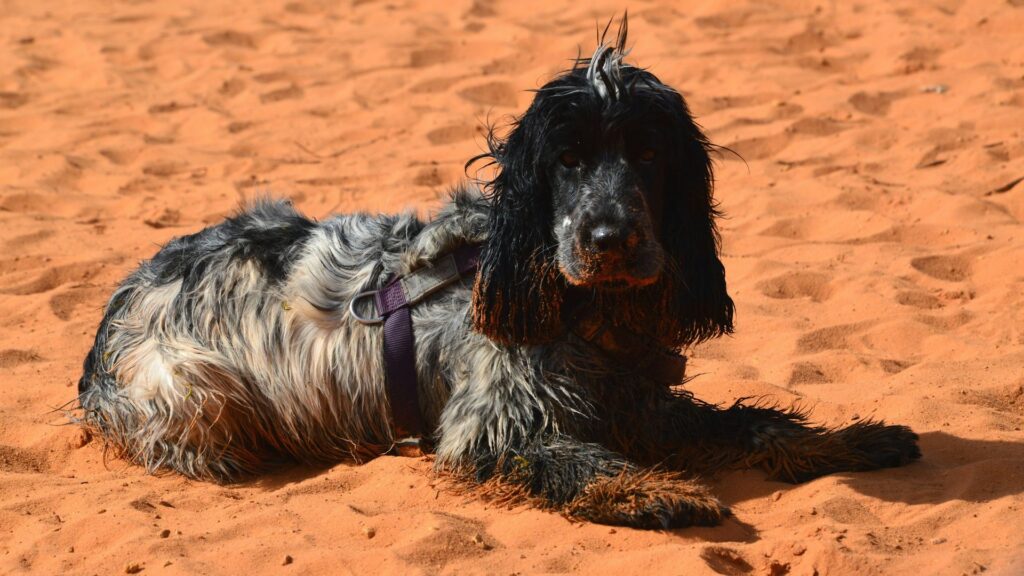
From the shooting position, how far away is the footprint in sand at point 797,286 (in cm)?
632

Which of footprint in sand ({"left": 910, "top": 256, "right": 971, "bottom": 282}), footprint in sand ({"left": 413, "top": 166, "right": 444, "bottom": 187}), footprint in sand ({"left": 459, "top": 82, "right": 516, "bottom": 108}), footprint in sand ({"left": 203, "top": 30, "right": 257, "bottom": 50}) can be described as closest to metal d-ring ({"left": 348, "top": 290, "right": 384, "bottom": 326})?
footprint in sand ({"left": 910, "top": 256, "right": 971, "bottom": 282})

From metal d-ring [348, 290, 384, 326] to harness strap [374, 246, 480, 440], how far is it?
2 centimetres

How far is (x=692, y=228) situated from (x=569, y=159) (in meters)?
0.52

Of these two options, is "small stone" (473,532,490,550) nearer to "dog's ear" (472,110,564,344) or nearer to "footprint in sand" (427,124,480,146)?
"dog's ear" (472,110,564,344)

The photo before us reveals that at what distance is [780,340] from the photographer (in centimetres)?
577

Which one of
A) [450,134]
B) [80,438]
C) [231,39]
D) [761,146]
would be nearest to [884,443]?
[80,438]

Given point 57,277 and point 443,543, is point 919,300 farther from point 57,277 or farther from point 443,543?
point 57,277

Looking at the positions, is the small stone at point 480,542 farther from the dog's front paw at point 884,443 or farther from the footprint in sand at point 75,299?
the footprint in sand at point 75,299

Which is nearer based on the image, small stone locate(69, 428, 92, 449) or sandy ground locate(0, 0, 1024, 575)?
sandy ground locate(0, 0, 1024, 575)

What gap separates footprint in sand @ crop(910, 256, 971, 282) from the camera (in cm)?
643

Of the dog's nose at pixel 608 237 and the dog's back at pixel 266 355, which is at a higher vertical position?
the dog's nose at pixel 608 237

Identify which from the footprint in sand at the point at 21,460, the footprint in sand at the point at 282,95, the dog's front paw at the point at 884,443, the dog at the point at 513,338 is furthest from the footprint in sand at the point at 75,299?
the dog's front paw at the point at 884,443

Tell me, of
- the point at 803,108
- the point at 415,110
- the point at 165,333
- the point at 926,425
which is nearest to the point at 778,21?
the point at 803,108

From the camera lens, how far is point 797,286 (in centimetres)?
637
